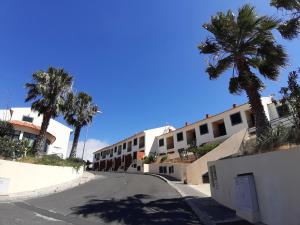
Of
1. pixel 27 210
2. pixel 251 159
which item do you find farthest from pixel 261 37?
pixel 27 210

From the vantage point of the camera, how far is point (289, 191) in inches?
282

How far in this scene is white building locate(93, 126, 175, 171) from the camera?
1954 inches

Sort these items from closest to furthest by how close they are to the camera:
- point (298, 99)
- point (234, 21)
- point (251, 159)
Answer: point (298, 99), point (251, 159), point (234, 21)

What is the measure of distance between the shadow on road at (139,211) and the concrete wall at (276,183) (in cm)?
278

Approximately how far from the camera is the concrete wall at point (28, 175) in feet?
51.1

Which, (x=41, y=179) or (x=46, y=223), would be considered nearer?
(x=46, y=223)

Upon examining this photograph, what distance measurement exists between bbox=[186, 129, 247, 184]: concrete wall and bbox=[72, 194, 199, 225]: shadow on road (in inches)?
376

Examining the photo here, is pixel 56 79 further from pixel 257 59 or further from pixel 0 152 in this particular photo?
pixel 257 59

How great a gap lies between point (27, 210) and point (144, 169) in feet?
100

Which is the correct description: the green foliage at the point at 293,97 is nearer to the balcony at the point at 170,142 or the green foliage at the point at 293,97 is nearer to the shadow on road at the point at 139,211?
the shadow on road at the point at 139,211

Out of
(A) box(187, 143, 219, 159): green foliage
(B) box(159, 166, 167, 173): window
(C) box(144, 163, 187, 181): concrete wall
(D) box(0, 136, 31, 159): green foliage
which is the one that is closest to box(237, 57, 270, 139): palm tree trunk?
(A) box(187, 143, 219, 159): green foliage

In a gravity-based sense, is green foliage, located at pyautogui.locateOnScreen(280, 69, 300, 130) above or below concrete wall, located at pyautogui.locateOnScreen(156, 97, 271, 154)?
below

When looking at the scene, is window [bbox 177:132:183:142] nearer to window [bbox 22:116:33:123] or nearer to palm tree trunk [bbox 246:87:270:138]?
window [bbox 22:116:33:123]

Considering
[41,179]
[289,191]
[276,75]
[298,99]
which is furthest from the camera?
[41,179]
